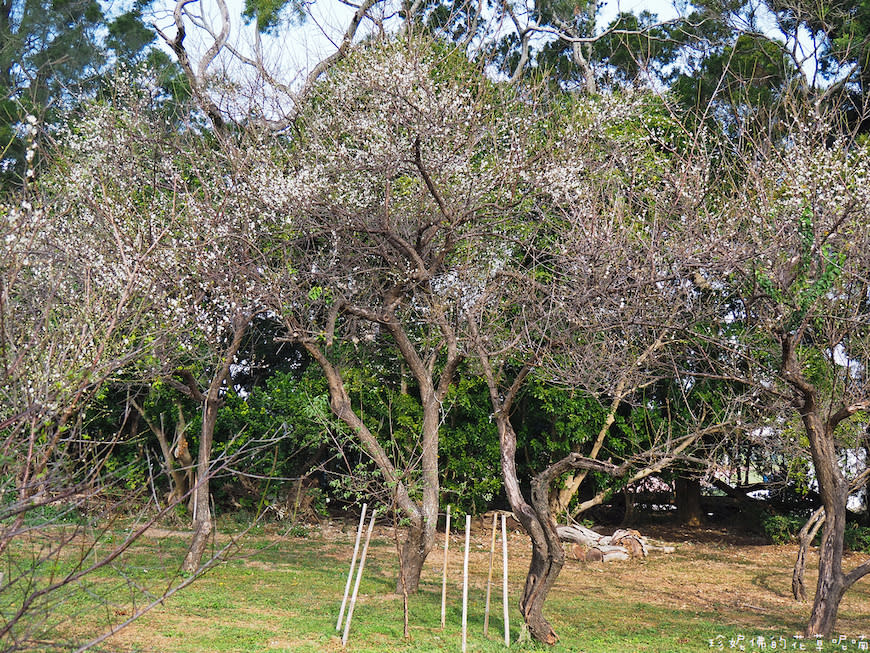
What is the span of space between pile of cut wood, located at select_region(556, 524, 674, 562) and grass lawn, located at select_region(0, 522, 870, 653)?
0.32 meters

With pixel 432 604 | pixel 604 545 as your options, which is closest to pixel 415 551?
pixel 432 604

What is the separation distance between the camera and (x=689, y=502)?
50.2ft

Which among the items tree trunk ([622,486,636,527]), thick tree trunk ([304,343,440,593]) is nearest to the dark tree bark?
thick tree trunk ([304,343,440,593])

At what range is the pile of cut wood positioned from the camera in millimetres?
11630

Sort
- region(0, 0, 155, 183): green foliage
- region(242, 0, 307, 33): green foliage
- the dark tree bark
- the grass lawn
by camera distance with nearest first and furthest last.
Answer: the grass lawn
the dark tree bark
region(242, 0, 307, 33): green foliage
region(0, 0, 155, 183): green foliage

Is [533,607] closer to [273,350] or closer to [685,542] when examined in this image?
[685,542]

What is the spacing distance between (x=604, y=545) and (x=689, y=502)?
413 cm

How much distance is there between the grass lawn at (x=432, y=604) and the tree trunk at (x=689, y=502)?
2.82m

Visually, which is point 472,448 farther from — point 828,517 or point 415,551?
point 828,517

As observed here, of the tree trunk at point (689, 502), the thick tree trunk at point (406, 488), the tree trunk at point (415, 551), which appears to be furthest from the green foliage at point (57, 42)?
the tree trunk at point (689, 502)

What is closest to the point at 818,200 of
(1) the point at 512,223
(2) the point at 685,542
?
(1) the point at 512,223

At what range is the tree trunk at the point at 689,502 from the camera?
1520 centimetres

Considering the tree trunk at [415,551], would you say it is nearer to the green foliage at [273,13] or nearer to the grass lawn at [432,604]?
the grass lawn at [432,604]

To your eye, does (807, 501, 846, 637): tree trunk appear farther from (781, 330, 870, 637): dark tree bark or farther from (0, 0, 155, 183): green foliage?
(0, 0, 155, 183): green foliage
